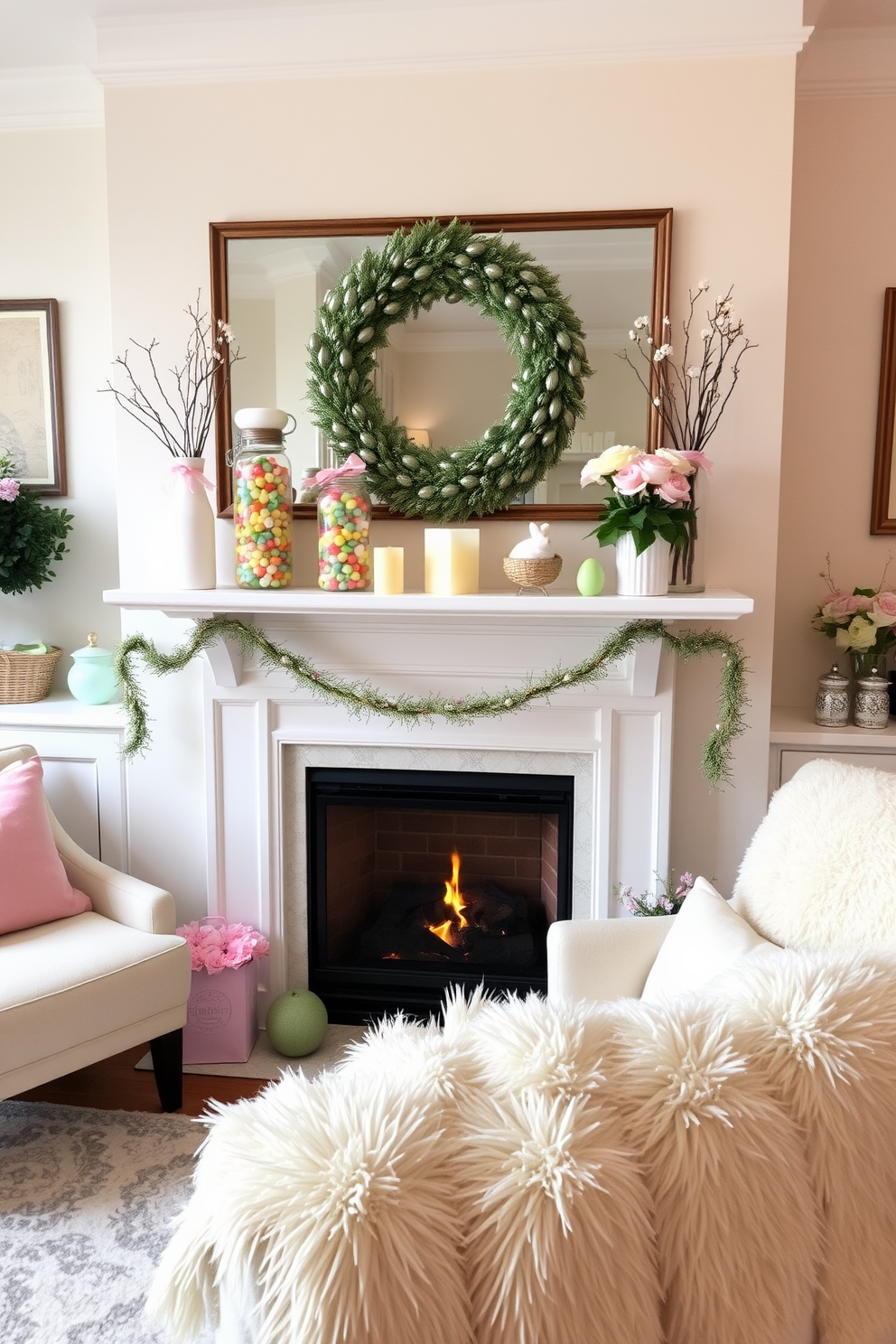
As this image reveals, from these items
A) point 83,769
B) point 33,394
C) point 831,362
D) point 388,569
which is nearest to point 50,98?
point 33,394

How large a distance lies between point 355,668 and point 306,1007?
887 millimetres

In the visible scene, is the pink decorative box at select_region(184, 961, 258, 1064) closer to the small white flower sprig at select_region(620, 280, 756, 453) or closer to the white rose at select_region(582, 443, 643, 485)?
the white rose at select_region(582, 443, 643, 485)

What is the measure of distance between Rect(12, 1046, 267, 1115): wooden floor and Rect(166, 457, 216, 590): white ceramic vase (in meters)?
1.20

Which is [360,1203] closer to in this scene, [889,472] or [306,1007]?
[306,1007]

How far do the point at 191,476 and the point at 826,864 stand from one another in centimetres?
159

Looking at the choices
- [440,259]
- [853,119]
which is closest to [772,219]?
[853,119]

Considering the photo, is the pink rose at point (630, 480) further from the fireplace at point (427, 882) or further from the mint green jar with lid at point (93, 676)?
the mint green jar with lid at point (93, 676)

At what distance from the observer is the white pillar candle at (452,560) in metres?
2.15

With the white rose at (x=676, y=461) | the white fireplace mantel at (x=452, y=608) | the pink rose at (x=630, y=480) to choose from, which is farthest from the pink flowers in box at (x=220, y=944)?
the white rose at (x=676, y=461)

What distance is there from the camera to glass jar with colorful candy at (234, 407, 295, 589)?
219 cm

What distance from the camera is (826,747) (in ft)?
7.75

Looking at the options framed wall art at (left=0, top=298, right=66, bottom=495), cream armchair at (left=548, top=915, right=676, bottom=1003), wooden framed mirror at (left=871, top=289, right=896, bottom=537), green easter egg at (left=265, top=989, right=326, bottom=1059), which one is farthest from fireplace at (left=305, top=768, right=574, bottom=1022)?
framed wall art at (left=0, top=298, right=66, bottom=495)

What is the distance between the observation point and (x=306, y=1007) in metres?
2.43

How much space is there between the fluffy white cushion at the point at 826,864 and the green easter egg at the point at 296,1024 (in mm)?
1199
